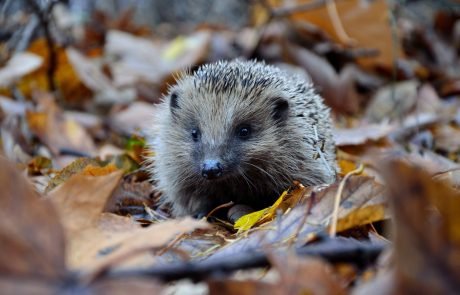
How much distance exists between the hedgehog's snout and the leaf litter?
0.87 ft

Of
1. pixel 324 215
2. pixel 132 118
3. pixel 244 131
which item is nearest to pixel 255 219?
pixel 324 215

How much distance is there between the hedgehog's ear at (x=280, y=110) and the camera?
3949 mm

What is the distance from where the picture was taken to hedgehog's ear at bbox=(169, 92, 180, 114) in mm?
4117

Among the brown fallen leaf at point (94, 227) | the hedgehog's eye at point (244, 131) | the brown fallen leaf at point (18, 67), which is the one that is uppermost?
the brown fallen leaf at point (18, 67)

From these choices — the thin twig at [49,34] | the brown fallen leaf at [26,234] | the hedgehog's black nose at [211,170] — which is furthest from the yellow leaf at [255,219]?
the thin twig at [49,34]

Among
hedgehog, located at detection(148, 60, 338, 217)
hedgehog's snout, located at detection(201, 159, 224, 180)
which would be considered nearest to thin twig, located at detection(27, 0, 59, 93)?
hedgehog, located at detection(148, 60, 338, 217)

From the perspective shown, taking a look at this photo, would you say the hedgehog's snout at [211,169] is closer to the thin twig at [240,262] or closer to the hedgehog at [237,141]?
the hedgehog at [237,141]

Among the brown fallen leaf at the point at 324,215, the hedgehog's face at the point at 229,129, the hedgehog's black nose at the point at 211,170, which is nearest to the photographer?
the brown fallen leaf at the point at 324,215

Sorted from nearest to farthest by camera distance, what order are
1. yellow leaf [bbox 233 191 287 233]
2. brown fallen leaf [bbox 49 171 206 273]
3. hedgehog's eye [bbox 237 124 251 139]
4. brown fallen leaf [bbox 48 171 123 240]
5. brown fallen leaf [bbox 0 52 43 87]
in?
brown fallen leaf [bbox 49 171 206 273] < brown fallen leaf [bbox 48 171 123 240] < yellow leaf [bbox 233 191 287 233] < hedgehog's eye [bbox 237 124 251 139] < brown fallen leaf [bbox 0 52 43 87]

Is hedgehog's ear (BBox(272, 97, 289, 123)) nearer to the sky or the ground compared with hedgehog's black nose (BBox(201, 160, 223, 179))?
nearer to the sky

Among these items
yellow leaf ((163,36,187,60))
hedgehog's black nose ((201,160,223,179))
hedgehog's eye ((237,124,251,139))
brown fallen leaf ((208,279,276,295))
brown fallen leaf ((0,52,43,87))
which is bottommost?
hedgehog's black nose ((201,160,223,179))

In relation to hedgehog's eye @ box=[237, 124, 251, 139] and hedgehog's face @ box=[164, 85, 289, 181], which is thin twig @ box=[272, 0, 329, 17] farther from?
hedgehog's eye @ box=[237, 124, 251, 139]

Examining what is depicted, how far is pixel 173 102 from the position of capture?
416 cm

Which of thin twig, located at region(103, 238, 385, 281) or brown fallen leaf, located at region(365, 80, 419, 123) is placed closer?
thin twig, located at region(103, 238, 385, 281)
